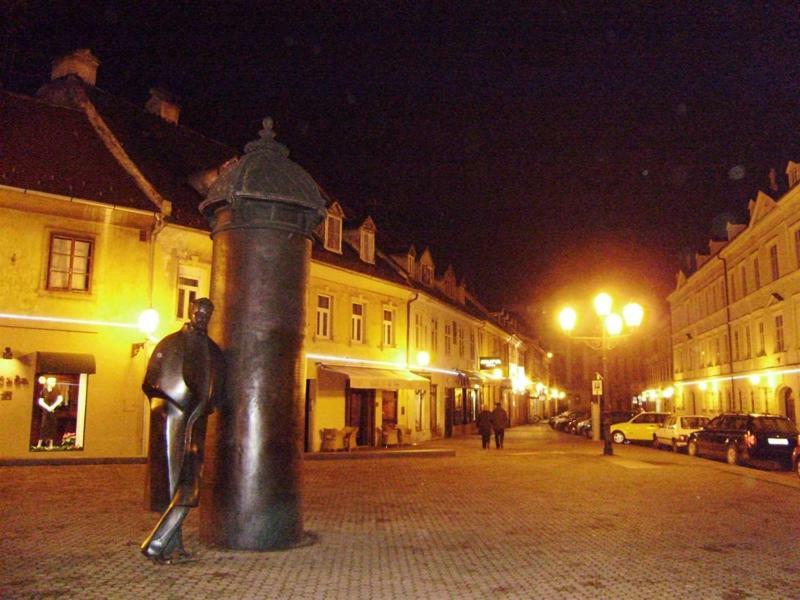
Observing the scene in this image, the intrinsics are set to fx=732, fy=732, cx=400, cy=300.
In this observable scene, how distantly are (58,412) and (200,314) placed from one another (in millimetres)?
14143

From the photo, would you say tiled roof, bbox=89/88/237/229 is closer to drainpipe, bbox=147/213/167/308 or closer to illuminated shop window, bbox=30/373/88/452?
drainpipe, bbox=147/213/167/308

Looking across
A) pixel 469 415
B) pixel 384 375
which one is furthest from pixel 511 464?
pixel 469 415

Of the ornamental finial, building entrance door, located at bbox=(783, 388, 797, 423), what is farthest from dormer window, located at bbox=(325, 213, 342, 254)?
building entrance door, located at bbox=(783, 388, 797, 423)

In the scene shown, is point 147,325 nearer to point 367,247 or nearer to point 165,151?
point 165,151

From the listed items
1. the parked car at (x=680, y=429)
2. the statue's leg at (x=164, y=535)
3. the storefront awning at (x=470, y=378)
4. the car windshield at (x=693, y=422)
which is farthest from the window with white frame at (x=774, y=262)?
the statue's leg at (x=164, y=535)

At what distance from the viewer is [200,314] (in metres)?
7.44

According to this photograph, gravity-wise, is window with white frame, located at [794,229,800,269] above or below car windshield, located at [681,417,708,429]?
above

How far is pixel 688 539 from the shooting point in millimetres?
8984

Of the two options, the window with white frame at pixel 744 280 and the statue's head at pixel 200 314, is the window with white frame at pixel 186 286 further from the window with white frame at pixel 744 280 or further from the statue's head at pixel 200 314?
the window with white frame at pixel 744 280

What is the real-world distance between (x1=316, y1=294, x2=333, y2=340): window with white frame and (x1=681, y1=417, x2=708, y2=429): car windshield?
14648 mm

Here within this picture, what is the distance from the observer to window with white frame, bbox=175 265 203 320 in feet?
71.9

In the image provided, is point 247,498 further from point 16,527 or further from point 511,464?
point 511,464

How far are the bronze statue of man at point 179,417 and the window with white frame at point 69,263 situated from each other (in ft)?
46.5

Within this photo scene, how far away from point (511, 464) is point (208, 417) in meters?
13.4
